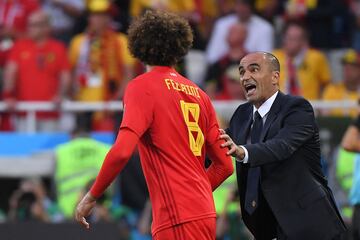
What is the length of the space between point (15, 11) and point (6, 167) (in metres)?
2.36

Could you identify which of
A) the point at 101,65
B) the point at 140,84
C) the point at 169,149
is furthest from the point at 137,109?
the point at 101,65

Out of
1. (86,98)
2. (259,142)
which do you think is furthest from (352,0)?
(259,142)

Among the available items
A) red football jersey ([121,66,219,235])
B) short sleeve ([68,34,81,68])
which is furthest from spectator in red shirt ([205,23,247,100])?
red football jersey ([121,66,219,235])

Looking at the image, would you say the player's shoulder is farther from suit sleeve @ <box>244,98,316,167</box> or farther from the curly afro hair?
suit sleeve @ <box>244,98,316,167</box>

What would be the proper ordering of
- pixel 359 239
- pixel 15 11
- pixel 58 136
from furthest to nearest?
pixel 15 11 < pixel 58 136 < pixel 359 239

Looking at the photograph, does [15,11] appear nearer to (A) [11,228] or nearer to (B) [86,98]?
(B) [86,98]

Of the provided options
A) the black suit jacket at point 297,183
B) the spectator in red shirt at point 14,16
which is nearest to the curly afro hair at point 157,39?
the black suit jacket at point 297,183

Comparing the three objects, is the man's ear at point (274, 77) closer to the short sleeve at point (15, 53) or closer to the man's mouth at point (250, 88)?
the man's mouth at point (250, 88)

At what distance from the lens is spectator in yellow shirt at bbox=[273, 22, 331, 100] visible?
13.4m

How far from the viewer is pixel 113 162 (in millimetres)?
6551

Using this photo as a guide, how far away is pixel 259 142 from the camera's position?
700 cm

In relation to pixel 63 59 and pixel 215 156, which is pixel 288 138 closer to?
pixel 215 156

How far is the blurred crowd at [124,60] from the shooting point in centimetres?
1245

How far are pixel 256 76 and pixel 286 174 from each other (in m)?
0.61
